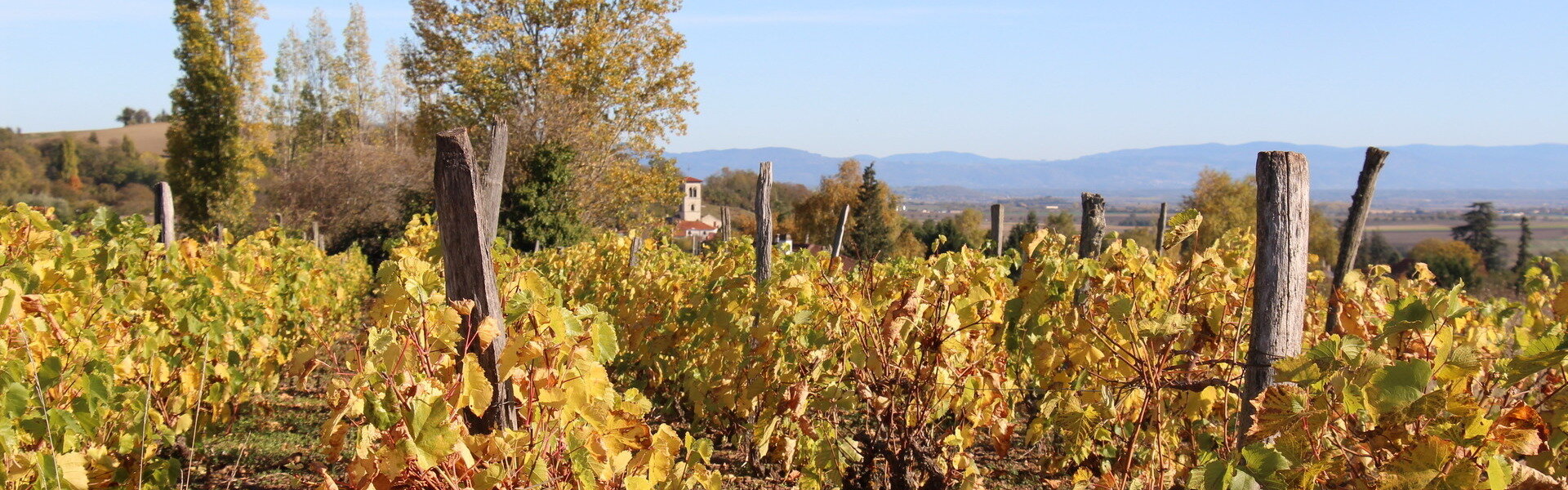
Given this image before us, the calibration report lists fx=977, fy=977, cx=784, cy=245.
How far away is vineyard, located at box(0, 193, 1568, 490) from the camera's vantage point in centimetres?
155

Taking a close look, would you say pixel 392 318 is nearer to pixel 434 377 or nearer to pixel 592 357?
pixel 434 377

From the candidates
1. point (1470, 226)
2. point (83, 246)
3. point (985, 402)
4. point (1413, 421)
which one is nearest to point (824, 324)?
point (985, 402)

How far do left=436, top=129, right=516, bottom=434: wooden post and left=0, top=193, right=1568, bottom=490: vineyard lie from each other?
2.0 inches

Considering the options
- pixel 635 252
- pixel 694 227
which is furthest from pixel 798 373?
pixel 694 227

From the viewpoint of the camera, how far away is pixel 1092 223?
4.59m

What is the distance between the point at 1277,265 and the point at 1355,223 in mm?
1782

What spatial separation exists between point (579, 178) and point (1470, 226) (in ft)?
144

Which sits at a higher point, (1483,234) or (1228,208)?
(1228,208)

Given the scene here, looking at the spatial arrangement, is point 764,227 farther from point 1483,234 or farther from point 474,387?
point 1483,234

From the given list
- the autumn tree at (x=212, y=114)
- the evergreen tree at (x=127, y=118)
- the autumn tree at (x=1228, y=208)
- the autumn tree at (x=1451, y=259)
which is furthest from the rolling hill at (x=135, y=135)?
the autumn tree at (x=1451, y=259)

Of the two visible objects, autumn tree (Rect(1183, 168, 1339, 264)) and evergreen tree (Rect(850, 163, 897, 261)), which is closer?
evergreen tree (Rect(850, 163, 897, 261))

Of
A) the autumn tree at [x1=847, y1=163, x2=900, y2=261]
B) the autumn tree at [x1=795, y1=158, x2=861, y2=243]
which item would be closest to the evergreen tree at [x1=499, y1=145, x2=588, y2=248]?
the autumn tree at [x1=847, y1=163, x2=900, y2=261]

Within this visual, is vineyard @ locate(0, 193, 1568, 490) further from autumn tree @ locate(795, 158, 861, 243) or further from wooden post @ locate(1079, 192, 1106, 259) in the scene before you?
autumn tree @ locate(795, 158, 861, 243)

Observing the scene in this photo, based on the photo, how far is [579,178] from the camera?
19.1 metres
